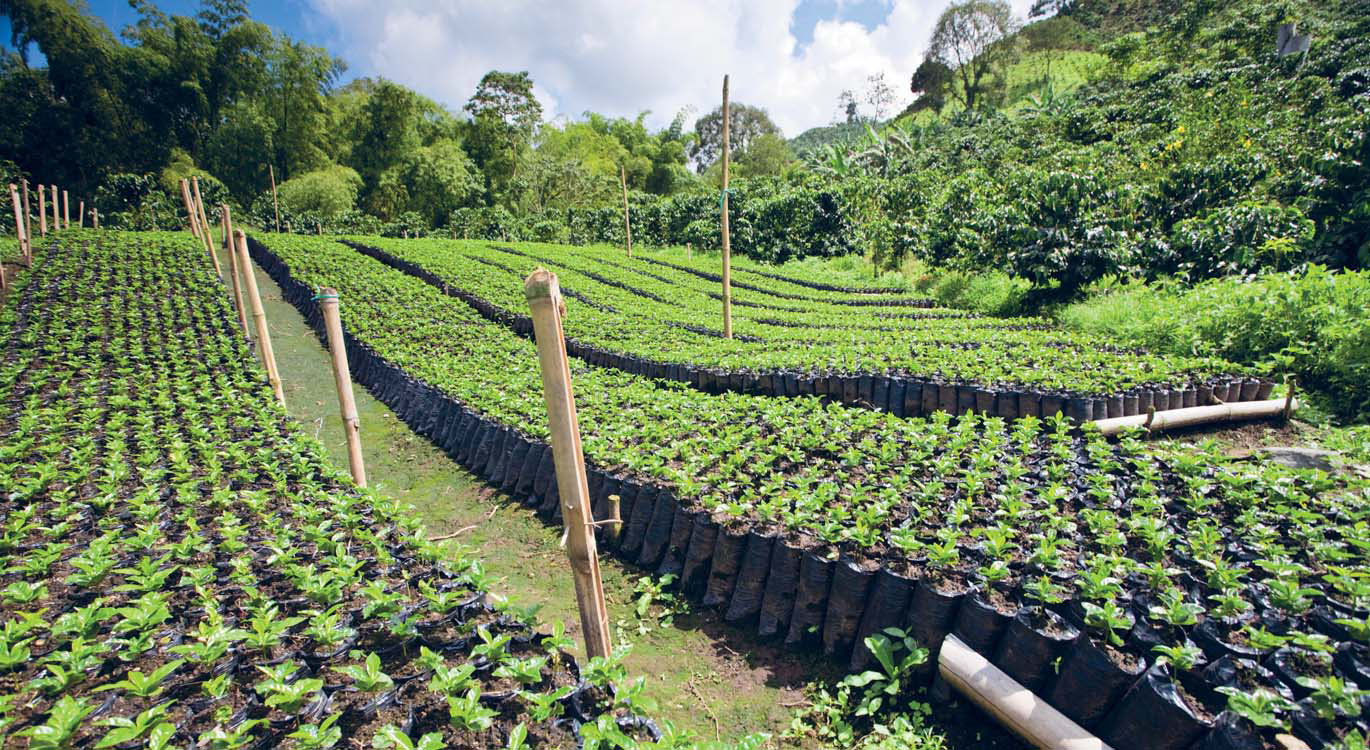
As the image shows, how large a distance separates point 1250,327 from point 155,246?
2744 centimetres

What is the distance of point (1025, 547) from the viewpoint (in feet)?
11.4

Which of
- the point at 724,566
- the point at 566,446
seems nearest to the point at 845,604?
the point at 724,566

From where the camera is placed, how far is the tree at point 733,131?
66062mm

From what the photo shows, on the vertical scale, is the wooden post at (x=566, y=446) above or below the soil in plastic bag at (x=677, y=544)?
above

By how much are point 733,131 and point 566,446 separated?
228 feet

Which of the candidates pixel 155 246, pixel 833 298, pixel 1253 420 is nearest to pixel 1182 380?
pixel 1253 420

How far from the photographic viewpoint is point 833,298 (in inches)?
692

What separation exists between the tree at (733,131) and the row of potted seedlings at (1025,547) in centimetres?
6132

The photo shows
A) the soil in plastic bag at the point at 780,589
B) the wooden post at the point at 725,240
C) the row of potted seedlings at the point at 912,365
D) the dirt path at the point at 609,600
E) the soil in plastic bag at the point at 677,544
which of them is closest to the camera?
the dirt path at the point at 609,600

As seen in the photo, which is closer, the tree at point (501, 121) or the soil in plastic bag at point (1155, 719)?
the soil in plastic bag at point (1155, 719)

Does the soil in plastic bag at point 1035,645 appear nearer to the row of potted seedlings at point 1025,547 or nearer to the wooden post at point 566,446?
the row of potted seedlings at point 1025,547

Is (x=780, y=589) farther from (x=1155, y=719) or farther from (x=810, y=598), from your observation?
(x=1155, y=719)

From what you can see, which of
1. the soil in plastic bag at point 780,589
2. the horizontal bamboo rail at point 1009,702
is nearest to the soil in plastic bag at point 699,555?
the soil in plastic bag at point 780,589

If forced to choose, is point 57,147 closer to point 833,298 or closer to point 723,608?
point 833,298
